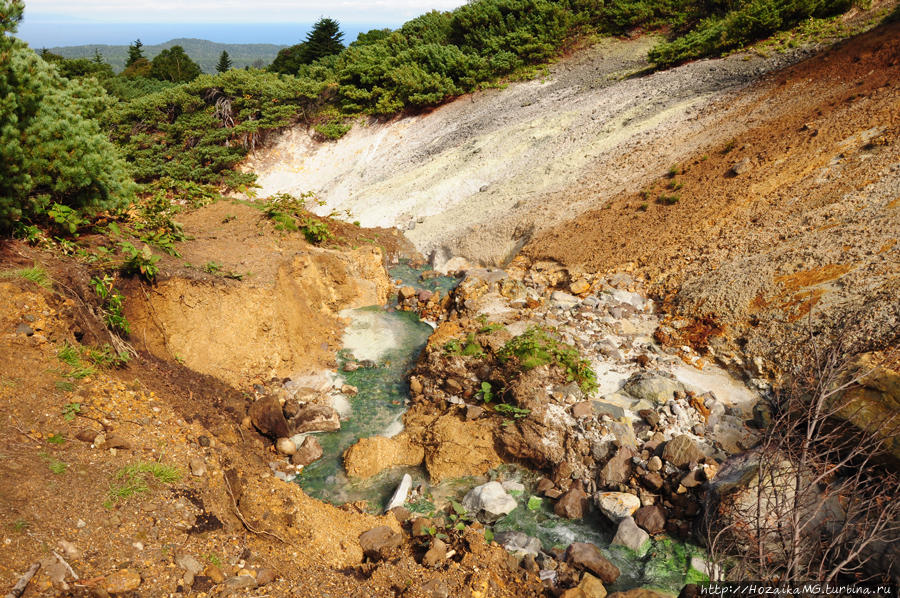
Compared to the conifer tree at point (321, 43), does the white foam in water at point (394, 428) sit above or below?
below

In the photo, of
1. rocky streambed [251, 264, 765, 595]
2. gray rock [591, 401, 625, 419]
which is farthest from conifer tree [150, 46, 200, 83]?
gray rock [591, 401, 625, 419]

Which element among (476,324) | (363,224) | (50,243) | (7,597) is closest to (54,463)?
(7,597)

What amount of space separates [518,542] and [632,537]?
1540mm

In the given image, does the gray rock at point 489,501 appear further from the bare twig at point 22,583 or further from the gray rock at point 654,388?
the bare twig at point 22,583

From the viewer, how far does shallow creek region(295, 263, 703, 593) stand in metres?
6.69

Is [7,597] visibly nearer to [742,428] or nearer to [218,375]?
[218,375]

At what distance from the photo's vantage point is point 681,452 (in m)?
7.73

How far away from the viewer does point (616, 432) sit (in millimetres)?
8211

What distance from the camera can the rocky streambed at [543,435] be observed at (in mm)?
7031

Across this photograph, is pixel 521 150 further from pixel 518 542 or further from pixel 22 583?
pixel 22 583

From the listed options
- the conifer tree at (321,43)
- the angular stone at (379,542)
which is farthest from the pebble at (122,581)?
the conifer tree at (321,43)

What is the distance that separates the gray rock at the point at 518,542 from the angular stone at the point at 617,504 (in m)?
1.12

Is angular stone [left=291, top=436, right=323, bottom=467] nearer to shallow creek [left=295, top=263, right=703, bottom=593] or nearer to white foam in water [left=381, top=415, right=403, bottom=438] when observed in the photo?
shallow creek [left=295, top=263, right=703, bottom=593]

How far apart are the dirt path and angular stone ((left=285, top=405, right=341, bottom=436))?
318 inches
